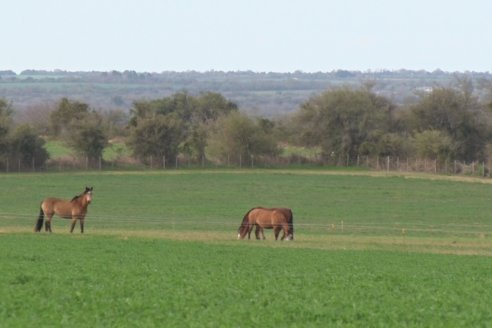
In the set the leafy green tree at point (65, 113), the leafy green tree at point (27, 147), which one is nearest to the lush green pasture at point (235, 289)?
the leafy green tree at point (27, 147)

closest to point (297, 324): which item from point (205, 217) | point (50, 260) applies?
point (50, 260)

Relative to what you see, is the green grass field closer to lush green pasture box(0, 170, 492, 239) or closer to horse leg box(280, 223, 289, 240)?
lush green pasture box(0, 170, 492, 239)

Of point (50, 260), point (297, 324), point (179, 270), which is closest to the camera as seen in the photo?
point (297, 324)

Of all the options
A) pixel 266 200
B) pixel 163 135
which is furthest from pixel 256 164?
pixel 266 200

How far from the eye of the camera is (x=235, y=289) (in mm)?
19828

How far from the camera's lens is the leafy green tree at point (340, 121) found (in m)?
98.4

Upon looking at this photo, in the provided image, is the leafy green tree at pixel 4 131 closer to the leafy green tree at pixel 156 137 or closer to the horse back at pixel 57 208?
the leafy green tree at pixel 156 137

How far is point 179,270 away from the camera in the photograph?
2433 cm

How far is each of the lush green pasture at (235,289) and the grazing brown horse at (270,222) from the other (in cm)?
711

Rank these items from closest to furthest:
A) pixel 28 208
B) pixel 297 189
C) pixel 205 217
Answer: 1. pixel 205 217
2. pixel 28 208
3. pixel 297 189

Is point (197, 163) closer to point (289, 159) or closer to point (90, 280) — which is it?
point (289, 159)

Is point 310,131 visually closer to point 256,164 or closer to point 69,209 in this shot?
point 256,164

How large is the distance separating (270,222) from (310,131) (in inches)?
2469

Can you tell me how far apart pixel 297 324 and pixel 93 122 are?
76781 mm
